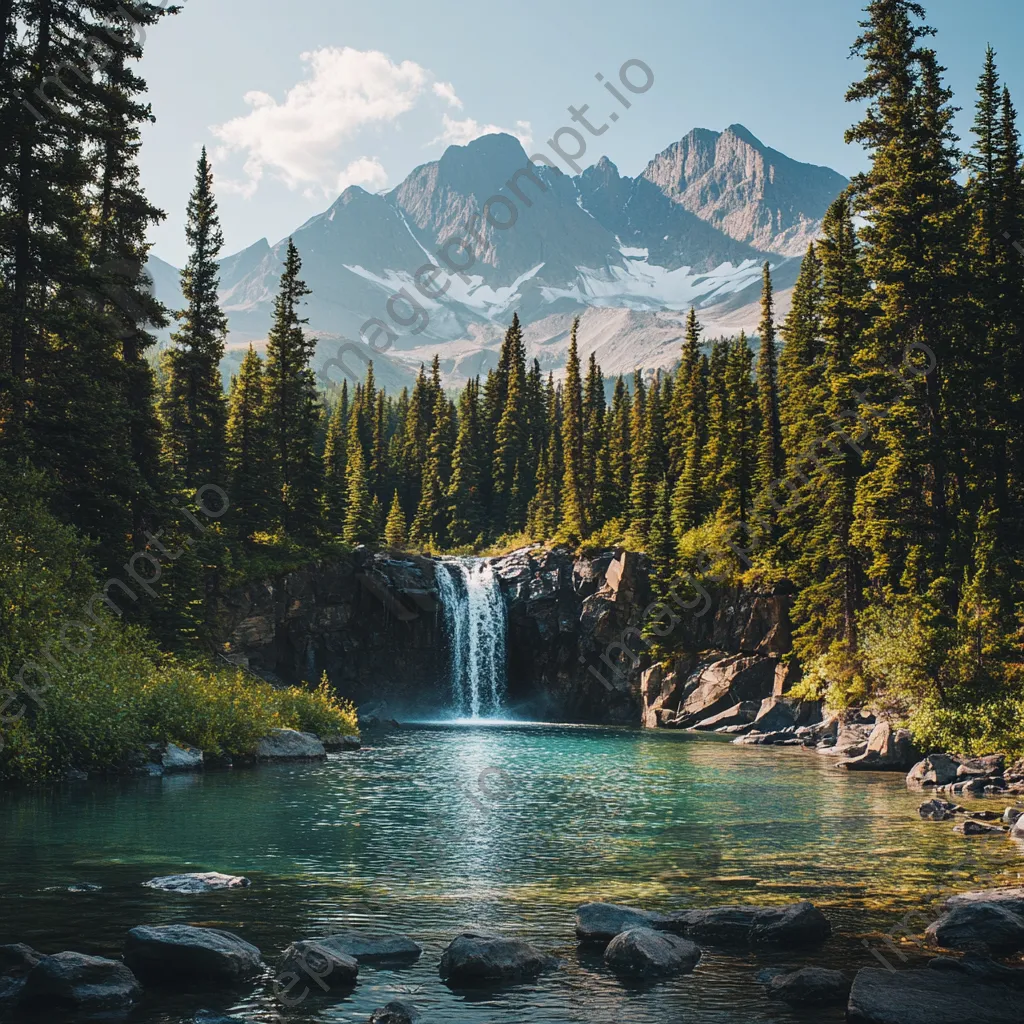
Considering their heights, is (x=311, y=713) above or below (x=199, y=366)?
below

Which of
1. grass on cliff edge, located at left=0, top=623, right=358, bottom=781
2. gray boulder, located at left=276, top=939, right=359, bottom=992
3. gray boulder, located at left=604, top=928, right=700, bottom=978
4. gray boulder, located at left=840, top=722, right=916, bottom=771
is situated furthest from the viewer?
gray boulder, located at left=840, top=722, right=916, bottom=771

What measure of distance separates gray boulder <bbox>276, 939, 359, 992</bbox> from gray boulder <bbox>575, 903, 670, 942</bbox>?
3375 millimetres

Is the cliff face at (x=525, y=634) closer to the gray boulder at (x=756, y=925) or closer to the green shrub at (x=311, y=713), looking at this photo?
the green shrub at (x=311, y=713)

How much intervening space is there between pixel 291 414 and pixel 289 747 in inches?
1596

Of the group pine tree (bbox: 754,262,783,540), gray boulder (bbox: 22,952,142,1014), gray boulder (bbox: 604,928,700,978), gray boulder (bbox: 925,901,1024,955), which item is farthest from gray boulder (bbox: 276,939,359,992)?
pine tree (bbox: 754,262,783,540)

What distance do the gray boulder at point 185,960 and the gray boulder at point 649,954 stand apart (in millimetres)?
4375

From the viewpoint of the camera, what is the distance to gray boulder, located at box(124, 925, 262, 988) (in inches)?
438

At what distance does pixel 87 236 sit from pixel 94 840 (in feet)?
101

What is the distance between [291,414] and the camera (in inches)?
2867

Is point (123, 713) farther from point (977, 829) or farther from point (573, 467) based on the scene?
point (573, 467)

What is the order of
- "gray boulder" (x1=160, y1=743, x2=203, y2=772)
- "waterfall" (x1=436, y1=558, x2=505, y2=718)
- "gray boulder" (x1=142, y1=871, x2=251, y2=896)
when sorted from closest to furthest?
"gray boulder" (x1=142, y1=871, x2=251, y2=896)
"gray boulder" (x1=160, y1=743, x2=203, y2=772)
"waterfall" (x1=436, y1=558, x2=505, y2=718)

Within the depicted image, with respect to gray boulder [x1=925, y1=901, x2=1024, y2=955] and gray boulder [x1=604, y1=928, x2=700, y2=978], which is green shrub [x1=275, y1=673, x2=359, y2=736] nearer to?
gray boulder [x1=604, y1=928, x2=700, y2=978]

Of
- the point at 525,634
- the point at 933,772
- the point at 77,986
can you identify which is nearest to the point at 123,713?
the point at 77,986

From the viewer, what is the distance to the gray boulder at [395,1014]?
989 cm
